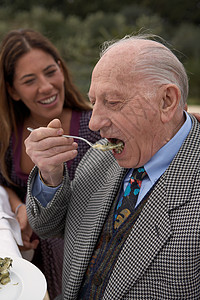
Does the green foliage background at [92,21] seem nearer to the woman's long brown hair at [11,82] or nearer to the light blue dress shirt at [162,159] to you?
the woman's long brown hair at [11,82]

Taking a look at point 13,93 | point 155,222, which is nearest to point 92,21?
point 13,93

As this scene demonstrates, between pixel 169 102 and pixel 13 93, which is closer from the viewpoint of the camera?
pixel 169 102

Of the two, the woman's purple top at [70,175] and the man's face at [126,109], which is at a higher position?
the man's face at [126,109]

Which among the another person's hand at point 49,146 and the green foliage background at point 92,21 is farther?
the green foliage background at point 92,21

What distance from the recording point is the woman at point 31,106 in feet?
8.36

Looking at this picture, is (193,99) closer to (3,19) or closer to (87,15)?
(87,15)

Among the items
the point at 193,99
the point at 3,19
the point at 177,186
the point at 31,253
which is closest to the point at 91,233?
the point at 177,186

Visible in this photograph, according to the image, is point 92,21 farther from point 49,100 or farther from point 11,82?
point 49,100

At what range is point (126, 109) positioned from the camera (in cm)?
143

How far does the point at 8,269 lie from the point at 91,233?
1.41 ft

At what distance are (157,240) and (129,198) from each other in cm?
27

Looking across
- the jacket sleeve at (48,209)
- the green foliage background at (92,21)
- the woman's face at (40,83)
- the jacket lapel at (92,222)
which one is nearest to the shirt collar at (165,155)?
the jacket lapel at (92,222)

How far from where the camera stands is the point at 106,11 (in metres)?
14.8

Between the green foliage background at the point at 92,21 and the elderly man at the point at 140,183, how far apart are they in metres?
9.51
